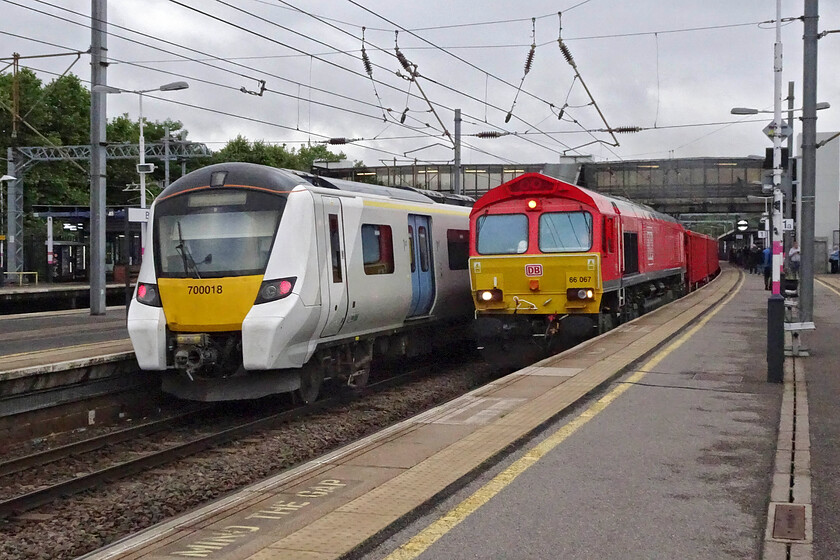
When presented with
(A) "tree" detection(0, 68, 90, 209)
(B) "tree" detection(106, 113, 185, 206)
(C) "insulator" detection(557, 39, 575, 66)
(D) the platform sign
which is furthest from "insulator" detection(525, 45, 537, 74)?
(B) "tree" detection(106, 113, 185, 206)

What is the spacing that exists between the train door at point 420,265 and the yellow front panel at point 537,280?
2.98ft

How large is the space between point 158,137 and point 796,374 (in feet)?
232

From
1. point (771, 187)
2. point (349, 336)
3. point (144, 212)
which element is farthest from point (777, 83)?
point (144, 212)

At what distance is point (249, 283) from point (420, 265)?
4.73 metres

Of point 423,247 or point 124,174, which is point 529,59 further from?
point 124,174

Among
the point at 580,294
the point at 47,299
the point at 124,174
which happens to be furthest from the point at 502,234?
the point at 124,174

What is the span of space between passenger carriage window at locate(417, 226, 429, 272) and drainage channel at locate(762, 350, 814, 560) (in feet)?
21.9

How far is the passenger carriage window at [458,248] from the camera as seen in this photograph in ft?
55.8

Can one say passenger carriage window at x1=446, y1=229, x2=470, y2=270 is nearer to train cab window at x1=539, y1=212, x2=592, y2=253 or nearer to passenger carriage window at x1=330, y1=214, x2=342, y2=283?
train cab window at x1=539, y1=212, x2=592, y2=253

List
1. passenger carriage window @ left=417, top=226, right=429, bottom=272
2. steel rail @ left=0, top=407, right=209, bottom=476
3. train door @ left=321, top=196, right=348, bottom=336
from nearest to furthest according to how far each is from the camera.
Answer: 1. steel rail @ left=0, top=407, right=209, bottom=476
2. train door @ left=321, top=196, right=348, bottom=336
3. passenger carriage window @ left=417, top=226, right=429, bottom=272

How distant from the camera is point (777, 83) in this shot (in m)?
19.2

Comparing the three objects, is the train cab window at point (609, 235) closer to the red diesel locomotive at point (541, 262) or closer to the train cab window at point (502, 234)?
the red diesel locomotive at point (541, 262)

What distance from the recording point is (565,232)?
15961 mm

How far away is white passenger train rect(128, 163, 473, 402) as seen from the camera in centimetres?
1099
